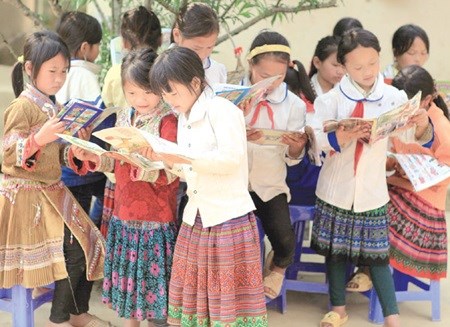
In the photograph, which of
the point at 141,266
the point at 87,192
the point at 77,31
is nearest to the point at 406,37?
the point at 77,31

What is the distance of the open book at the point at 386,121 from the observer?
292 centimetres

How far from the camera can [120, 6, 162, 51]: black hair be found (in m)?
3.37

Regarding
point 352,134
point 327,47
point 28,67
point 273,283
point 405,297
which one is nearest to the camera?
point 28,67

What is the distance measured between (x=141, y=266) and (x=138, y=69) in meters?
0.77

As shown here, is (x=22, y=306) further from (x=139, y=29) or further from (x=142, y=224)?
(x=139, y=29)

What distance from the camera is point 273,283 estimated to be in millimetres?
3451

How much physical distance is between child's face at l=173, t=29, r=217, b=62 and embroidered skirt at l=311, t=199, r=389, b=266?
867 millimetres

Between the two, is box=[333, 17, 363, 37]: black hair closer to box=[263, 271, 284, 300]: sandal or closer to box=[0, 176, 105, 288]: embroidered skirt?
box=[263, 271, 284, 300]: sandal

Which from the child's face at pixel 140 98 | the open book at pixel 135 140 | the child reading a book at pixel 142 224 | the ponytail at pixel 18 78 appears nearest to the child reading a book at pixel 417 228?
the child reading a book at pixel 142 224

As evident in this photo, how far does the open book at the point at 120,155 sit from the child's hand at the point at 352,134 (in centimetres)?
79

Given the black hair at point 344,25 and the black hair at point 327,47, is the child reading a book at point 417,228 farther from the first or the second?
the black hair at point 344,25

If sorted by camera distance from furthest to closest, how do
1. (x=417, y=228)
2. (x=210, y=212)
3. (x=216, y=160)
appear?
(x=417, y=228)
(x=210, y=212)
(x=216, y=160)

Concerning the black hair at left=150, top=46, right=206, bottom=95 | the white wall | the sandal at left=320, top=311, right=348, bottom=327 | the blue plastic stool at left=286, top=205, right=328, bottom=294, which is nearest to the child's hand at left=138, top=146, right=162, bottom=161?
the black hair at left=150, top=46, right=206, bottom=95

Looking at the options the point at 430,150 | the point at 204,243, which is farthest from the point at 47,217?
the point at 430,150
